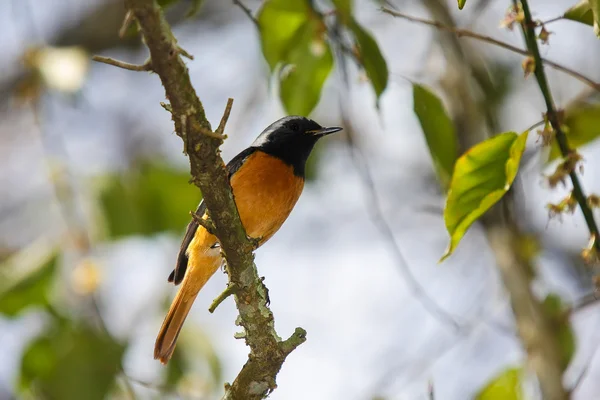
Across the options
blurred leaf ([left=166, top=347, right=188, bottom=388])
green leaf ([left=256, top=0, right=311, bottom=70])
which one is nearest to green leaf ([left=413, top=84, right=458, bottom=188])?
green leaf ([left=256, top=0, right=311, bottom=70])

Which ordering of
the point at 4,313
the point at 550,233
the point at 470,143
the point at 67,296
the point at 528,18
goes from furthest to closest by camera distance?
1. the point at 550,233
2. the point at 67,296
3. the point at 470,143
4. the point at 4,313
5. the point at 528,18

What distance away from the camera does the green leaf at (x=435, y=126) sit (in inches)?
104

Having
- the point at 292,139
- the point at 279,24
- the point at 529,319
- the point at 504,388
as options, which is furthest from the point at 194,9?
the point at 529,319

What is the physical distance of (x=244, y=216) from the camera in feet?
12.9

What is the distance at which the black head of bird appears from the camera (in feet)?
14.5

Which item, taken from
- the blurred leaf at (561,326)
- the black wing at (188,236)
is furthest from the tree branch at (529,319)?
the black wing at (188,236)

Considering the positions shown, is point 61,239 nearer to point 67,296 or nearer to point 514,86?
point 67,296

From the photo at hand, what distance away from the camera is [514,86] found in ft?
25.7

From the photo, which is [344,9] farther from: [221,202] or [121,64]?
[121,64]

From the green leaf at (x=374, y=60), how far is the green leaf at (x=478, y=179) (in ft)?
1.42

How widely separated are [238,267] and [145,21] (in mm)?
1111

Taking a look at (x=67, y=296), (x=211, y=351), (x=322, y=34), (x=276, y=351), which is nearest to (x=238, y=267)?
(x=276, y=351)

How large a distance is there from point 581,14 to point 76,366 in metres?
2.60

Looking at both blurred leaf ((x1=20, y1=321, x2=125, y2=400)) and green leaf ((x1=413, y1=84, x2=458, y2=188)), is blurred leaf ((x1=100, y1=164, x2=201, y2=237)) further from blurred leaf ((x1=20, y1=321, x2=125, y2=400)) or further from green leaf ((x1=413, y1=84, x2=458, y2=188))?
green leaf ((x1=413, y1=84, x2=458, y2=188))
